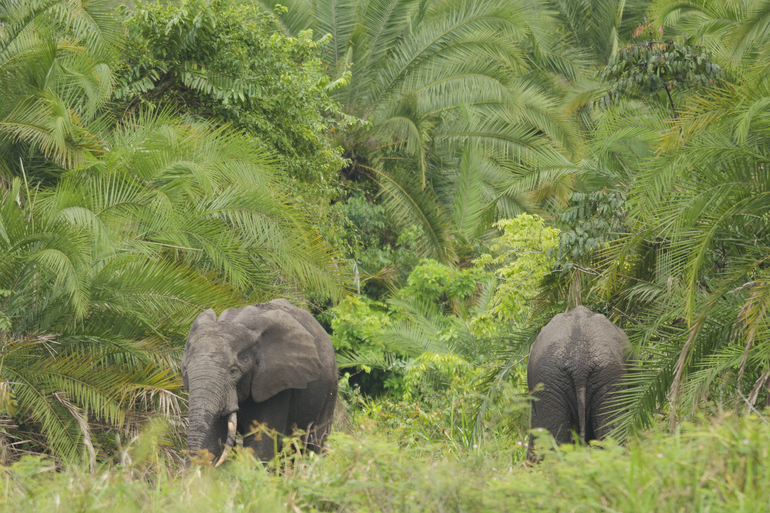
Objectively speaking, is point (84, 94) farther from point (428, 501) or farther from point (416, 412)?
point (428, 501)

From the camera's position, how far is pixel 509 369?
394 inches

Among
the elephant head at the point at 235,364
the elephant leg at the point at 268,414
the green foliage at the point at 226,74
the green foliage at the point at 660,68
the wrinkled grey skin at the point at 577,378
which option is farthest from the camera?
the green foliage at the point at 226,74

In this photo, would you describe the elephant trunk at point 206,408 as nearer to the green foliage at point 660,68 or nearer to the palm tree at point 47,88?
the palm tree at point 47,88

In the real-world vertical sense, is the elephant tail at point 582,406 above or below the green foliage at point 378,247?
above

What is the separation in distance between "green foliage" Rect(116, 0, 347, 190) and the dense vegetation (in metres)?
0.05

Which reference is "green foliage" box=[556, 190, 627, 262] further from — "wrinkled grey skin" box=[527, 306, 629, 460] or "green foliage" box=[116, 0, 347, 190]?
"green foliage" box=[116, 0, 347, 190]

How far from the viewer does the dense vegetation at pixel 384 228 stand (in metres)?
5.23

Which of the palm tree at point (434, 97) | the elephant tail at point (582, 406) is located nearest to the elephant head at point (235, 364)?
the elephant tail at point (582, 406)

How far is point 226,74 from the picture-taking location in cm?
1305

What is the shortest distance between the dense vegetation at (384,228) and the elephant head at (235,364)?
69cm

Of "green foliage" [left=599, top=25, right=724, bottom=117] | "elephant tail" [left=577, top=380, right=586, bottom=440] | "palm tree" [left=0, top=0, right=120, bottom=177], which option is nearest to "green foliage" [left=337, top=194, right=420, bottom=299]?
"palm tree" [left=0, top=0, right=120, bottom=177]

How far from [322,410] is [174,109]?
6.83m

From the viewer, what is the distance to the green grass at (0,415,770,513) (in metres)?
3.70

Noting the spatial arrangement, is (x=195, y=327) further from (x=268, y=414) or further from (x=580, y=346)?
(x=580, y=346)
